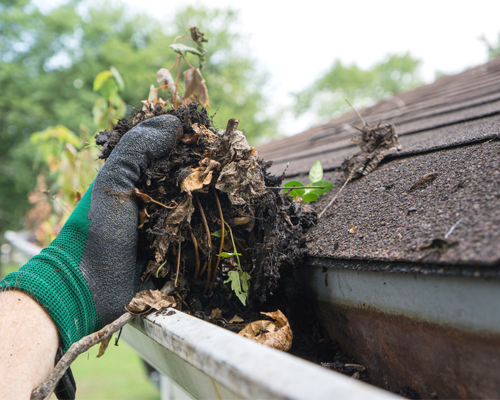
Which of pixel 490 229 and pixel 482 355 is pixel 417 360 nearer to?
pixel 482 355

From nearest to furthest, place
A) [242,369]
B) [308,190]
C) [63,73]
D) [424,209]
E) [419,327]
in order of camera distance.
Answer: [242,369], [419,327], [424,209], [308,190], [63,73]

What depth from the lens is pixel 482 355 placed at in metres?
0.54

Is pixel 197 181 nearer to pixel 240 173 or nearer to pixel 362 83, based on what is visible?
pixel 240 173

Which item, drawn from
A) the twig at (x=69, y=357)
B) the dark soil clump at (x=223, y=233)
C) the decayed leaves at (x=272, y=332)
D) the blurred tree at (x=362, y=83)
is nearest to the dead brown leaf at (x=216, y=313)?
the dark soil clump at (x=223, y=233)

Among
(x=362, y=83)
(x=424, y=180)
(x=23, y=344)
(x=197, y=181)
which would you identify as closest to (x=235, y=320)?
(x=197, y=181)

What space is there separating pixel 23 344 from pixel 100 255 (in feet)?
0.85

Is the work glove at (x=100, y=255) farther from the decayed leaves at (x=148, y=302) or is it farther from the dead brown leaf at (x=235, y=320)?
the dead brown leaf at (x=235, y=320)

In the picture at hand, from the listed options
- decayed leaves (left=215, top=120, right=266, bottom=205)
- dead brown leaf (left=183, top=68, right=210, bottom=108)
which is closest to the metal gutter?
decayed leaves (left=215, top=120, right=266, bottom=205)

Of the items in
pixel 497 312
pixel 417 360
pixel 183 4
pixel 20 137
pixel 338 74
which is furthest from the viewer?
pixel 338 74

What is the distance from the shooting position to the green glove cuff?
2.64ft

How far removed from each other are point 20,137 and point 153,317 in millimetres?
15836

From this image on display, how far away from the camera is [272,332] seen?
31.8 inches

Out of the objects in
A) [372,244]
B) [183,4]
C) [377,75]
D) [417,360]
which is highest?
[183,4]

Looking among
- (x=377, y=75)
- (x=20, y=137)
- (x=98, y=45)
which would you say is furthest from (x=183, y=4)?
(x=377, y=75)
